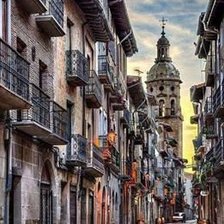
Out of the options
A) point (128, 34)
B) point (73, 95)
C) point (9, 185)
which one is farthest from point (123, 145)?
point (9, 185)

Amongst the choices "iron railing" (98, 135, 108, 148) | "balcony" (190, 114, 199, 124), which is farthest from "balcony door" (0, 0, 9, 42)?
"balcony" (190, 114, 199, 124)

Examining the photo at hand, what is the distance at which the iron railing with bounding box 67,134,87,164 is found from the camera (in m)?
25.7

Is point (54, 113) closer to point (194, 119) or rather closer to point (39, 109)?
point (39, 109)

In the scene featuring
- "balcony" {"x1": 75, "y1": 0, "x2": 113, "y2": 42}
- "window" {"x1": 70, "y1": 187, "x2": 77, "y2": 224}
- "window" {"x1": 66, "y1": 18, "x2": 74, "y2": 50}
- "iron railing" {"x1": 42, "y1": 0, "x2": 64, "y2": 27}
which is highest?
"balcony" {"x1": 75, "y1": 0, "x2": 113, "y2": 42}

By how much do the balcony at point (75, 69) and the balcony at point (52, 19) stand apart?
10.3 ft

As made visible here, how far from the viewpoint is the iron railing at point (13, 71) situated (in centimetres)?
1595

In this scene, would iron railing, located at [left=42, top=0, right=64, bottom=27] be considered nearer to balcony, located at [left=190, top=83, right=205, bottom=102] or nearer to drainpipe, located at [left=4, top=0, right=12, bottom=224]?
drainpipe, located at [left=4, top=0, right=12, bottom=224]

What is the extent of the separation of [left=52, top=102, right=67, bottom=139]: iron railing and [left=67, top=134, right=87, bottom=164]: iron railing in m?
2.56

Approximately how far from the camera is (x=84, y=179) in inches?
1173

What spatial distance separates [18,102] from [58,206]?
341 inches

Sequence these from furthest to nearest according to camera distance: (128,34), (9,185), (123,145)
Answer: (123,145) < (128,34) < (9,185)

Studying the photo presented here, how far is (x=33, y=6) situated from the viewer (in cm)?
1933

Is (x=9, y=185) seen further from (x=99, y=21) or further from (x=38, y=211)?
(x=99, y=21)

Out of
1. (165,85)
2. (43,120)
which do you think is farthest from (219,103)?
(165,85)
